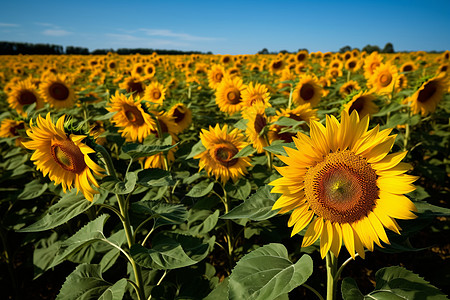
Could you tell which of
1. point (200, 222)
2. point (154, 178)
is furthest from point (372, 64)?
point (154, 178)

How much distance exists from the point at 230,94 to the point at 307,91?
3.93 feet

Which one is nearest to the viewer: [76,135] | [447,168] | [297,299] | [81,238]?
[76,135]

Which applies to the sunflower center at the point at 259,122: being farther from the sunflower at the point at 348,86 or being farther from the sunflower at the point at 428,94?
the sunflower at the point at 348,86

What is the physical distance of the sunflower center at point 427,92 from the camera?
10.9 ft

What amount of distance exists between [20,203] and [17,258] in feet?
2.20

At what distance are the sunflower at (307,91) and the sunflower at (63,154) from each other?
10.7ft

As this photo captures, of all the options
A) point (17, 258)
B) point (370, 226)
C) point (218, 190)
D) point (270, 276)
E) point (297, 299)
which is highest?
point (370, 226)

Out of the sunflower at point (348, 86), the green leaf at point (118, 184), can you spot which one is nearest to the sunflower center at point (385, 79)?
the sunflower at point (348, 86)

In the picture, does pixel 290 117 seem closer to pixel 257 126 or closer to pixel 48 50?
pixel 257 126

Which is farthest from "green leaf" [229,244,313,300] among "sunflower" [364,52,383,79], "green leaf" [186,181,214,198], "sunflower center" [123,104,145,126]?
"sunflower" [364,52,383,79]

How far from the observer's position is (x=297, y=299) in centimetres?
275

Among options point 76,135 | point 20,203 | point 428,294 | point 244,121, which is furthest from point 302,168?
point 20,203

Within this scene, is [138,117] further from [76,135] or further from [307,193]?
[307,193]

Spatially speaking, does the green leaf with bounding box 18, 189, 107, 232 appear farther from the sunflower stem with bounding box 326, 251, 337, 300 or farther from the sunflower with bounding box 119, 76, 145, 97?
the sunflower with bounding box 119, 76, 145, 97
